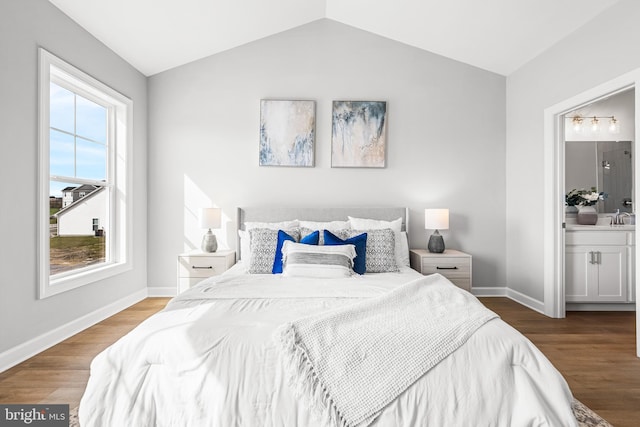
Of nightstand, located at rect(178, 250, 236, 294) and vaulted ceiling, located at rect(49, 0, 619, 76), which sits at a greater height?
vaulted ceiling, located at rect(49, 0, 619, 76)

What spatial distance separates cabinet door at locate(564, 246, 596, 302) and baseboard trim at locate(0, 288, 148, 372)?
15.4 feet

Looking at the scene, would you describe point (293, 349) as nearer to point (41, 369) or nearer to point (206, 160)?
point (41, 369)

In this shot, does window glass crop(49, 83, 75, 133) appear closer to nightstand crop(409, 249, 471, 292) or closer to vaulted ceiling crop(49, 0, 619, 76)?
vaulted ceiling crop(49, 0, 619, 76)

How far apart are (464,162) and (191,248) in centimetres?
347

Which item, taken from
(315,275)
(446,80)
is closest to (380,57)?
(446,80)

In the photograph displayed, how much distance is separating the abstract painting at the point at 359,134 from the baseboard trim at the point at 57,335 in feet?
9.21

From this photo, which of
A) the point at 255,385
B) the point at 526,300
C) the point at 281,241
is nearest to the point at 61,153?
the point at 281,241

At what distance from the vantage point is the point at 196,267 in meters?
3.79

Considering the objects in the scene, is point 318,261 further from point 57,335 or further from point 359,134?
point 57,335

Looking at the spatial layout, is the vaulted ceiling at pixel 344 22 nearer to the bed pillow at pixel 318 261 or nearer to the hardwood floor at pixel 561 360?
the bed pillow at pixel 318 261

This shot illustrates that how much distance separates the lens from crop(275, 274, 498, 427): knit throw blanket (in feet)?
4.83

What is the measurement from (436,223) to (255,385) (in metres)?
2.97

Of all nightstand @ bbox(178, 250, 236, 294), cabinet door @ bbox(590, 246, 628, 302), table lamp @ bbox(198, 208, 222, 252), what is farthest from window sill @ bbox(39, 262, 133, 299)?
cabinet door @ bbox(590, 246, 628, 302)

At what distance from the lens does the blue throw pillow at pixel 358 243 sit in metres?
3.19
